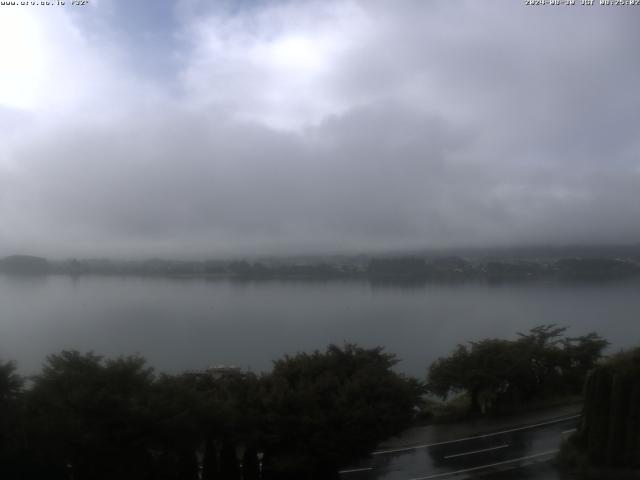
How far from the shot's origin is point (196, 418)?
8969 mm

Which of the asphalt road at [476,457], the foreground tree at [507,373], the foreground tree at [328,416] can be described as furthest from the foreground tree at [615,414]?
the foreground tree at [507,373]

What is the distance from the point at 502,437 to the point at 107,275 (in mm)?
61211

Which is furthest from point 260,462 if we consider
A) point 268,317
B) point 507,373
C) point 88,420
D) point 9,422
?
point 268,317

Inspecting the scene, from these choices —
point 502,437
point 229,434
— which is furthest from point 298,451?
point 502,437

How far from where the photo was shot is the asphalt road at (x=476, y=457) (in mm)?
10977

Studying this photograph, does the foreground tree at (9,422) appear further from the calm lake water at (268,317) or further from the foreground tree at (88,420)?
the calm lake water at (268,317)

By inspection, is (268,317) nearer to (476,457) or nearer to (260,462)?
(476,457)

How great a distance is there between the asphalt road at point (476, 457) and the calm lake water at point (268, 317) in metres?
14.9

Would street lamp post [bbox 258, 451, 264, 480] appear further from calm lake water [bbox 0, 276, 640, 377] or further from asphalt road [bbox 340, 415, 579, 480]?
calm lake water [bbox 0, 276, 640, 377]

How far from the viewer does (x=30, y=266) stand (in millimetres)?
43812

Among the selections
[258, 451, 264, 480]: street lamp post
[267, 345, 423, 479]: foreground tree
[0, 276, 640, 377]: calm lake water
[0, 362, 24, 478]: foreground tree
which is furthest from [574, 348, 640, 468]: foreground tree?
[0, 276, 640, 377]: calm lake water

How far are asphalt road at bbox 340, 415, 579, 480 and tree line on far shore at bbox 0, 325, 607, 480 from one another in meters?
1.23

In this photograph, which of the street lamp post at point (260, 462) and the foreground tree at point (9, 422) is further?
the street lamp post at point (260, 462)

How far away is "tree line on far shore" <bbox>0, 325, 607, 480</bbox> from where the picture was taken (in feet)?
26.0
